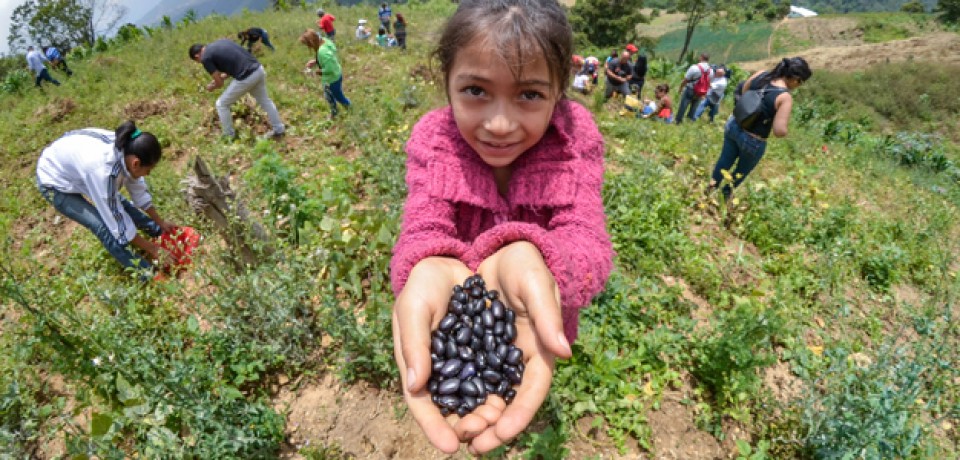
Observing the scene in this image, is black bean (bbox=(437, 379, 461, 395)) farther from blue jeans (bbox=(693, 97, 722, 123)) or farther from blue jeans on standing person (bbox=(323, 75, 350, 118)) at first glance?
blue jeans (bbox=(693, 97, 722, 123))

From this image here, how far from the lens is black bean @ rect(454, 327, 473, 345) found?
1602 millimetres

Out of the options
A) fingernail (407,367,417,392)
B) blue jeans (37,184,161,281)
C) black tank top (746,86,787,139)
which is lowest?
blue jeans (37,184,161,281)

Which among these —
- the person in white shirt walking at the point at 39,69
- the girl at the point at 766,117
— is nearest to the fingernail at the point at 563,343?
the girl at the point at 766,117

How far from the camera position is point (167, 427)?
98.3 inches

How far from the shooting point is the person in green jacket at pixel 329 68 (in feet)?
22.2

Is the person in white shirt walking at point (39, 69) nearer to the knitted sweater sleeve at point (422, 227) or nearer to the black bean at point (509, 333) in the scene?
the knitted sweater sleeve at point (422, 227)

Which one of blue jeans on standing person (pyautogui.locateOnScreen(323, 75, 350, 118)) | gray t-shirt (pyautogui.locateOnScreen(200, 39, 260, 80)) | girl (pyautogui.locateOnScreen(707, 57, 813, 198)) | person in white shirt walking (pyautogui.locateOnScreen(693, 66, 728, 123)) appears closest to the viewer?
girl (pyautogui.locateOnScreen(707, 57, 813, 198))

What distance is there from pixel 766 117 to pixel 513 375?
422cm

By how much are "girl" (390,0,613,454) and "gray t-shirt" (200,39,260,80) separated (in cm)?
536

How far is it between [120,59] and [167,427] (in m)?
11.9

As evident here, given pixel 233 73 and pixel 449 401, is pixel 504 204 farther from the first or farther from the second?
pixel 233 73

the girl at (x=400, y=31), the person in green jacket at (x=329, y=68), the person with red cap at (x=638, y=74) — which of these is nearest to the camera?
the person in green jacket at (x=329, y=68)

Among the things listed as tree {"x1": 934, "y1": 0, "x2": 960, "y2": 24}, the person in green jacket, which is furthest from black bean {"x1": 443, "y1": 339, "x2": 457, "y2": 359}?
tree {"x1": 934, "y1": 0, "x2": 960, "y2": 24}

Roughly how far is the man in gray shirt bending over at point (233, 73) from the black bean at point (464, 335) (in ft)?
19.7
